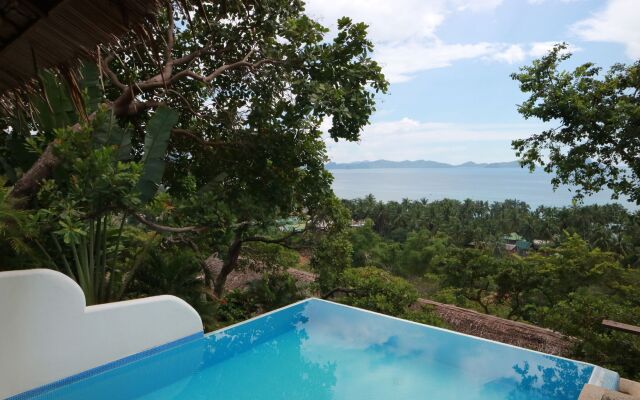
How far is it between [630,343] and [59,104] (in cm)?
751

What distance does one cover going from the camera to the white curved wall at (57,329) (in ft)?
10.4

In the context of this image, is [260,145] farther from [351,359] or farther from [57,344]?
[57,344]

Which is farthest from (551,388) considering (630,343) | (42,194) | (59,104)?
(59,104)

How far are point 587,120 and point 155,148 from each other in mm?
8190

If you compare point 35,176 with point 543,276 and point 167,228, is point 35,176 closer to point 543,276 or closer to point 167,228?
Result: point 167,228

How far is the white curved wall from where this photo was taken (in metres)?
3.18

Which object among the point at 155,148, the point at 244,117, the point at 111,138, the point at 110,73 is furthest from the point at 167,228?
the point at 244,117

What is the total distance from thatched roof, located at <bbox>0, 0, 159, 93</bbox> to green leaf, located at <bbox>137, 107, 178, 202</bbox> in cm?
355

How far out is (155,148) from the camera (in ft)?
16.0

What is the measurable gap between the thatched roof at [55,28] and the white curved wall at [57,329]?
246 cm

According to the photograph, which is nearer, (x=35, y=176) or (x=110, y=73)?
(x=35, y=176)

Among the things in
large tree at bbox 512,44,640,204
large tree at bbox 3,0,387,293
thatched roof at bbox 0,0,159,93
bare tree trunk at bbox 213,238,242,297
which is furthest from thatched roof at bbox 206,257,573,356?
thatched roof at bbox 0,0,159,93

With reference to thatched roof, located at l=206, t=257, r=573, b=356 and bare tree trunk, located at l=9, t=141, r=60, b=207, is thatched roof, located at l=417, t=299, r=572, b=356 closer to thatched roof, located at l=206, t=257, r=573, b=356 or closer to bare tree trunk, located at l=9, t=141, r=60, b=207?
thatched roof, located at l=206, t=257, r=573, b=356

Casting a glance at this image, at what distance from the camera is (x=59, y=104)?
180 inches
